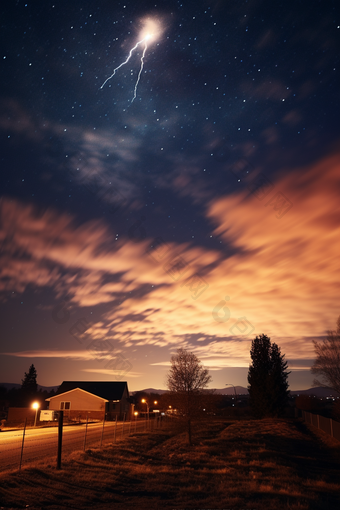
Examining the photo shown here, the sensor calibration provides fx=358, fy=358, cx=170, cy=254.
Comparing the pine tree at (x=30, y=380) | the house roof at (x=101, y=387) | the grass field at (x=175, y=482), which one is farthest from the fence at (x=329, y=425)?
the pine tree at (x=30, y=380)

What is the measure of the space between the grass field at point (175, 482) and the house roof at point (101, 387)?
46.2 metres

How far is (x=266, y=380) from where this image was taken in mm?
58938

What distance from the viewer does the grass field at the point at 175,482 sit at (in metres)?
10.8

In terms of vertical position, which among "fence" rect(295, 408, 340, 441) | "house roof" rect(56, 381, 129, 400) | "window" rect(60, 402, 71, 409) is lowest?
"window" rect(60, 402, 71, 409)

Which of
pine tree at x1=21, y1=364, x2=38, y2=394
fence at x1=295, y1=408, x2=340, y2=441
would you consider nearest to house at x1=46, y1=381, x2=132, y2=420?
fence at x1=295, y1=408, x2=340, y2=441

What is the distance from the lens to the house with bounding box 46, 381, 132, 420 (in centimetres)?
6160

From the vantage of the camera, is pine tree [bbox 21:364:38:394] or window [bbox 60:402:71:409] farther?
pine tree [bbox 21:364:38:394]

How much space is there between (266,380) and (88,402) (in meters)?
30.9

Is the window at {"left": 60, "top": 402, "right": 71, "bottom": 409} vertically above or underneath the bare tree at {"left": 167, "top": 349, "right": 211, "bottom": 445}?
underneath

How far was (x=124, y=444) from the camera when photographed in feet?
75.5

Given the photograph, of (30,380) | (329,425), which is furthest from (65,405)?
(30,380)

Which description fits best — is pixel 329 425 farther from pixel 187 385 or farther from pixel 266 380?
pixel 266 380

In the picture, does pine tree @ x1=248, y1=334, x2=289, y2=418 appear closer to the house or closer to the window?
the house

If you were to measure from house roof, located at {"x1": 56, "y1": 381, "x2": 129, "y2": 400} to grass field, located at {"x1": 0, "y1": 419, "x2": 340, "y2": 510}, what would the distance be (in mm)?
46197
